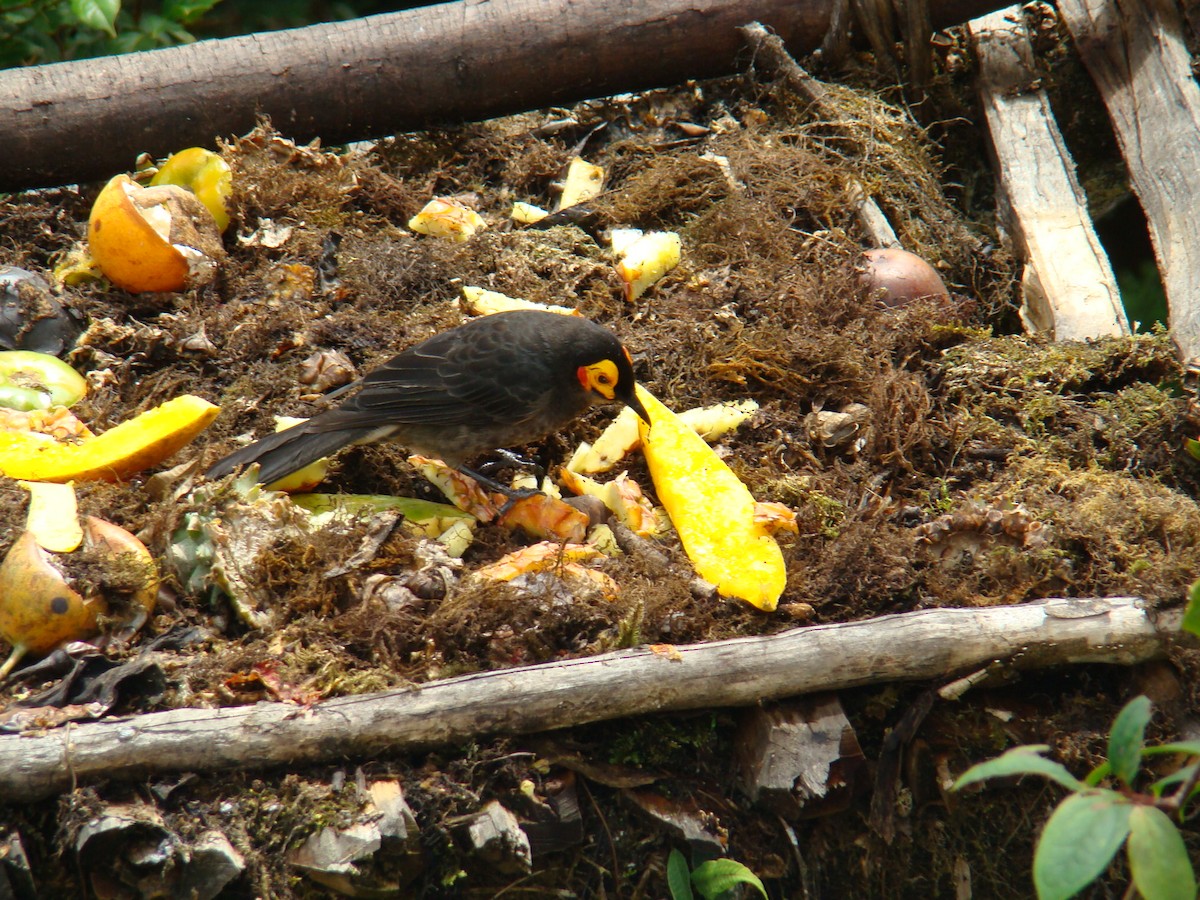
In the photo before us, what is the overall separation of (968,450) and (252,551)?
7.86 ft

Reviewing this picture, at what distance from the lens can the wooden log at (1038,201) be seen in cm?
430

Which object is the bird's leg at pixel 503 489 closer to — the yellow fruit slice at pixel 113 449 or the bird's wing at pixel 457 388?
the bird's wing at pixel 457 388

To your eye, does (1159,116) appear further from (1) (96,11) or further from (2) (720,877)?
(1) (96,11)

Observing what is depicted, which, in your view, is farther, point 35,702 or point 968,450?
point 968,450

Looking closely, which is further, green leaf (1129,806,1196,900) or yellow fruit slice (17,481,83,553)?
yellow fruit slice (17,481,83,553)

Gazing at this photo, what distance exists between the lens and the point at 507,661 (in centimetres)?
287

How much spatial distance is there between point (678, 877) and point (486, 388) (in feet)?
5.60

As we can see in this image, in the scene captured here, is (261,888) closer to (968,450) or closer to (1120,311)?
(968,450)

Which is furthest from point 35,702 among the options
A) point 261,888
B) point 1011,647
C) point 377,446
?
point 1011,647

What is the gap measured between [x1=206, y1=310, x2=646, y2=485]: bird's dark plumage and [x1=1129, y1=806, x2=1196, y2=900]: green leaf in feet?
8.16

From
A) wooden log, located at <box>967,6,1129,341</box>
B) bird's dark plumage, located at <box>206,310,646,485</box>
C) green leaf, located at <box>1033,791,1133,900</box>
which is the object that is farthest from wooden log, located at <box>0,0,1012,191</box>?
green leaf, located at <box>1033,791,1133,900</box>

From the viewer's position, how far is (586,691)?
271 centimetres

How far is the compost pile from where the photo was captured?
8.85 ft

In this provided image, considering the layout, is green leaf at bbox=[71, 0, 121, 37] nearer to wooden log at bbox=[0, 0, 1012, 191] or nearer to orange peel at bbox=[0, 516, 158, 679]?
wooden log at bbox=[0, 0, 1012, 191]
